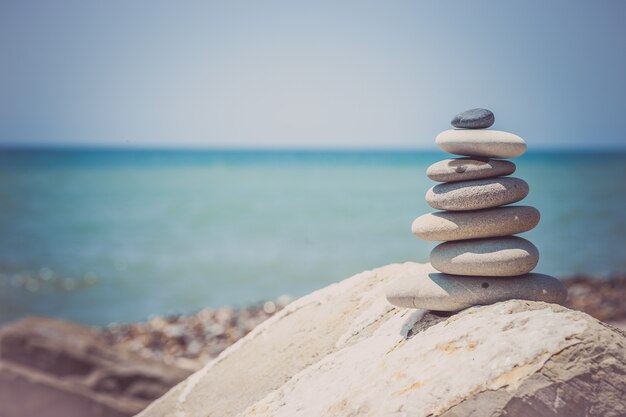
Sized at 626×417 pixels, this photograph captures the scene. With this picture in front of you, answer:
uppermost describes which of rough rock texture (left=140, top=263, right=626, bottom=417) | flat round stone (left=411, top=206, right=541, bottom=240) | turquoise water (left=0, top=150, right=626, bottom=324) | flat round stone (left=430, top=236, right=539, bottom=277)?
flat round stone (left=411, top=206, right=541, bottom=240)

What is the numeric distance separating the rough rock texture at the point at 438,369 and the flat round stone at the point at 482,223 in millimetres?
409

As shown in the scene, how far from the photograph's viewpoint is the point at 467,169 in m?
3.69

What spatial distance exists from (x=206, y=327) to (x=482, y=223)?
29.5 feet

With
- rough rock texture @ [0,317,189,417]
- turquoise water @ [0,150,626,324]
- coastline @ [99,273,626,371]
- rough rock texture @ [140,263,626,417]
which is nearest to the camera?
rough rock texture @ [140,263,626,417]

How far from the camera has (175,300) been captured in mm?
15078

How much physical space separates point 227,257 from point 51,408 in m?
13.8

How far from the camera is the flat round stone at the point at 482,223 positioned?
11.8 feet

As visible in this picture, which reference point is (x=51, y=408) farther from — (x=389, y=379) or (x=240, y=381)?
(x=389, y=379)

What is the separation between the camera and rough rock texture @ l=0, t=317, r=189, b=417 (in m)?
6.53

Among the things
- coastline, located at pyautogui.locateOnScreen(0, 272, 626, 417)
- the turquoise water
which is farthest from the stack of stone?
the turquoise water

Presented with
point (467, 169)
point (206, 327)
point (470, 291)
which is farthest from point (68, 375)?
point (206, 327)

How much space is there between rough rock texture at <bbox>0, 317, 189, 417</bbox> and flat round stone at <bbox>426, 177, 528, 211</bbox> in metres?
4.22

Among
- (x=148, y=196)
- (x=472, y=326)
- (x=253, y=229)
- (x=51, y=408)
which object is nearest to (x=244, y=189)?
(x=148, y=196)

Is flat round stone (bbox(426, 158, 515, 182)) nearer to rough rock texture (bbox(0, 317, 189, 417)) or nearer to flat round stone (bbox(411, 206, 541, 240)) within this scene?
flat round stone (bbox(411, 206, 541, 240))
